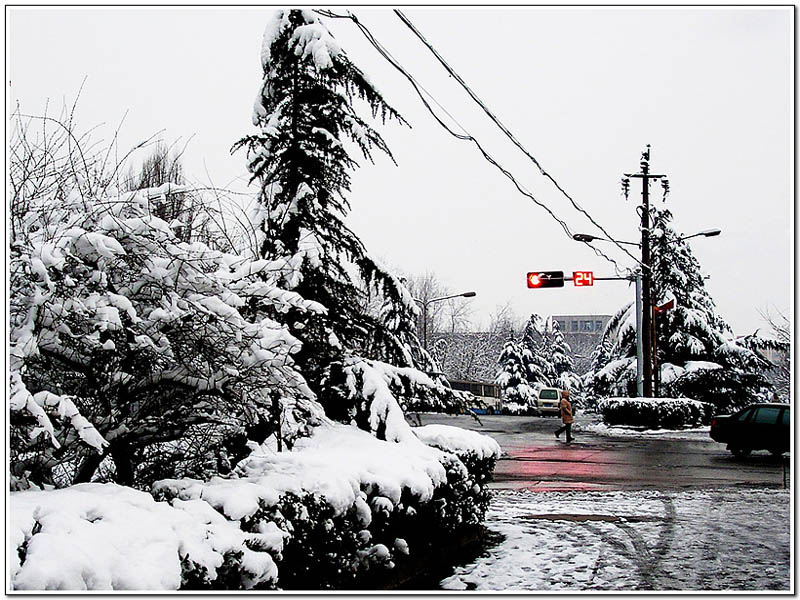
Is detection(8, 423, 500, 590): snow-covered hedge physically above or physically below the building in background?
below

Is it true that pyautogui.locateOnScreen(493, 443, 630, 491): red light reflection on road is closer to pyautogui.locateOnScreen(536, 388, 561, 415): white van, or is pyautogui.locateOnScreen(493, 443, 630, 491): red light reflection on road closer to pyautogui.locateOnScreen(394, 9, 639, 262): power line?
pyautogui.locateOnScreen(536, 388, 561, 415): white van

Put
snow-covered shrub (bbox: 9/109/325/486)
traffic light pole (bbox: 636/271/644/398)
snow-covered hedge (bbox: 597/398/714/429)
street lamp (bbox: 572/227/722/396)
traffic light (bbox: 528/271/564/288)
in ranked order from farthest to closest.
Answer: snow-covered hedge (bbox: 597/398/714/429) → traffic light pole (bbox: 636/271/644/398) → street lamp (bbox: 572/227/722/396) → traffic light (bbox: 528/271/564/288) → snow-covered shrub (bbox: 9/109/325/486)

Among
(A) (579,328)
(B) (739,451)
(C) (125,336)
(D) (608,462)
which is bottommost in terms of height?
(D) (608,462)

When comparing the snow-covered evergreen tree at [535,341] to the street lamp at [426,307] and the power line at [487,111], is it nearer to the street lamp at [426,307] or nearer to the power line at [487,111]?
the street lamp at [426,307]

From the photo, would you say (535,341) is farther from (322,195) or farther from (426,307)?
(322,195)

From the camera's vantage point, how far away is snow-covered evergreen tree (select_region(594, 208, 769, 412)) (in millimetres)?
14109

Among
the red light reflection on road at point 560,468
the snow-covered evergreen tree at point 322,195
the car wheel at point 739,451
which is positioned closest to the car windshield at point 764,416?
the car wheel at point 739,451

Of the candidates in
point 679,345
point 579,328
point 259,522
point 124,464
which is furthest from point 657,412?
point 259,522

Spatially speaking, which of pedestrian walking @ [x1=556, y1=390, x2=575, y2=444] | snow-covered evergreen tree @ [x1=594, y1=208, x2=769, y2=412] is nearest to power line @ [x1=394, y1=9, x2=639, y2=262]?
snow-covered evergreen tree @ [x1=594, y1=208, x2=769, y2=412]

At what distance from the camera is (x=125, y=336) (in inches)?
149

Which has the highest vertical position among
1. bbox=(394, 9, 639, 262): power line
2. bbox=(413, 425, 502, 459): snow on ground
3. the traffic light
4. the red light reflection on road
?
bbox=(394, 9, 639, 262): power line

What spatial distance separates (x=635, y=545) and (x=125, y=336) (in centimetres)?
376

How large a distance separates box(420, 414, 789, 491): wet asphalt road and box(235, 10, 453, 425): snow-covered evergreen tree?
4.25ft

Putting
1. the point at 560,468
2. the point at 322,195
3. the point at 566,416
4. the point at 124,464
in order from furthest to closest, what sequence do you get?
the point at 566,416
the point at 560,468
the point at 322,195
the point at 124,464
